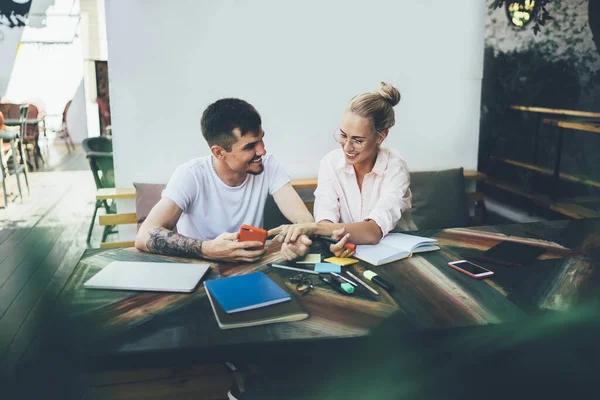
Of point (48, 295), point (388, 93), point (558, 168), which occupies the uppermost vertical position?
point (388, 93)

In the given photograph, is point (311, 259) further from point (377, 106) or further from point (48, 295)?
point (48, 295)

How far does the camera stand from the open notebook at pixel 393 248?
169 centimetres

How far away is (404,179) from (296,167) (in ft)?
3.55

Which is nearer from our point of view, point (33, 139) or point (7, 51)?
point (33, 139)

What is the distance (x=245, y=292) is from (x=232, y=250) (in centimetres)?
32

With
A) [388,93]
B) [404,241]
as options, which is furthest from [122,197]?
[404,241]

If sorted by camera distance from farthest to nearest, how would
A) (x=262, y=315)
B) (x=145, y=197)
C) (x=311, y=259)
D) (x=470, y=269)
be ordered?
1. (x=145, y=197)
2. (x=311, y=259)
3. (x=470, y=269)
4. (x=262, y=315)

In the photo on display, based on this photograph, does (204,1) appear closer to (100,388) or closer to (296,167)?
(296,167)

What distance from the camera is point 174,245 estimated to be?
175 centimetres

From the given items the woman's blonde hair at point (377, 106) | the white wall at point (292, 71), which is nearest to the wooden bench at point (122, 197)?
the white wall at point (292, 71)

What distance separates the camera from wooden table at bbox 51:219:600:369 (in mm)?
1122

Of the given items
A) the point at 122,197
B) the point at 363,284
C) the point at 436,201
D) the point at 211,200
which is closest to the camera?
the point at 363,284

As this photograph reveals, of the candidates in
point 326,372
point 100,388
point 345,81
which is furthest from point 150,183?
point 326,372

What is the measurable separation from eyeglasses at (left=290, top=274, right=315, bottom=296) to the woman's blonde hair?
3.04 ft
